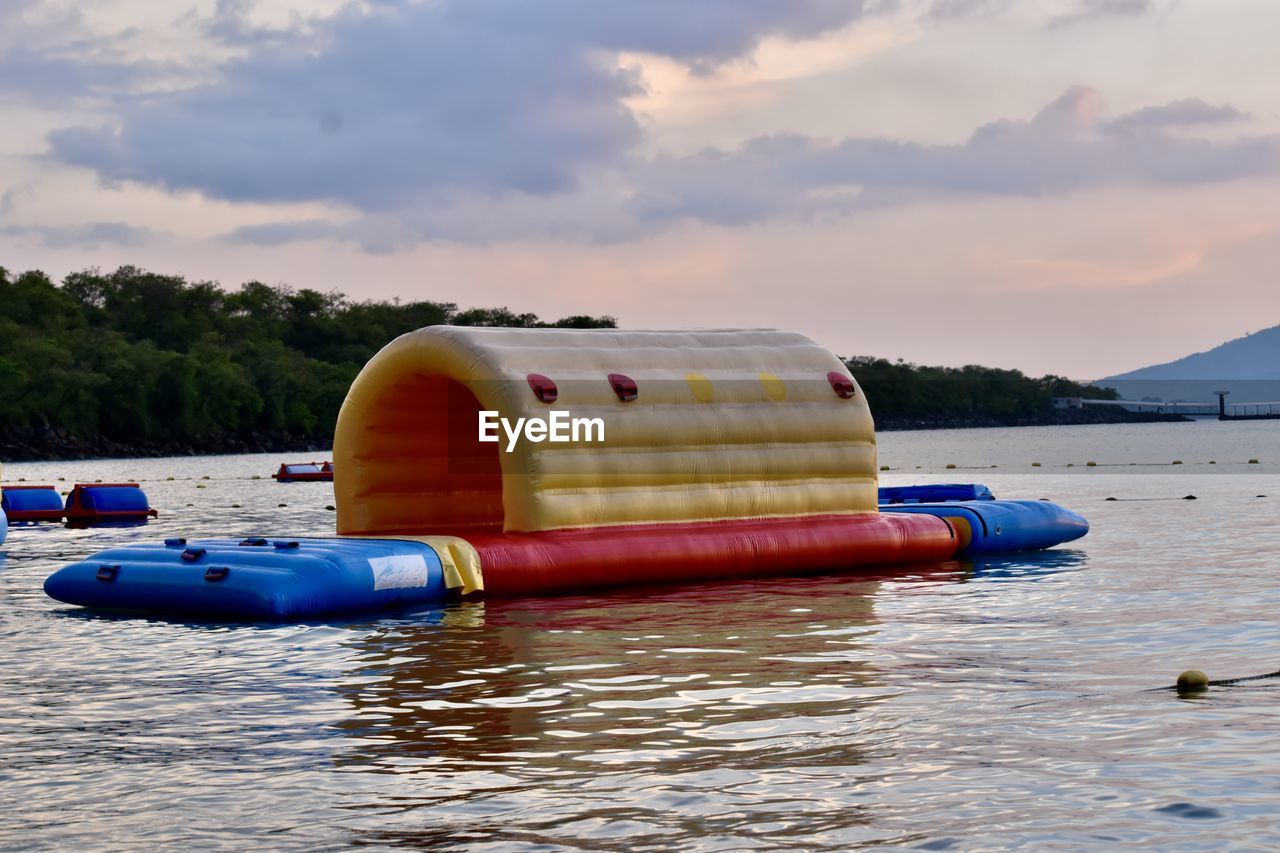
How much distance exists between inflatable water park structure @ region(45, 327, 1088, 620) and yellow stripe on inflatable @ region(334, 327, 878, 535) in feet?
0.07

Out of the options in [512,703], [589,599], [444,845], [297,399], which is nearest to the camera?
[444,845]

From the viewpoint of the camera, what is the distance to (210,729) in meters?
8.70

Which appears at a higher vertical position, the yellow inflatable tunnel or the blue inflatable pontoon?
the yellow inflatable tunnel

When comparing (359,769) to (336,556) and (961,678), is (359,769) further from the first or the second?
(336,556)

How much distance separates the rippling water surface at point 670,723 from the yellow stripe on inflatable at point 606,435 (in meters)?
1.42

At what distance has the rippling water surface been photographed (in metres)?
6.57

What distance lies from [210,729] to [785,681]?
346 cm

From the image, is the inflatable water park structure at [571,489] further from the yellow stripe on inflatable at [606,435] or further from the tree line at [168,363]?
the tree line at [168,363]

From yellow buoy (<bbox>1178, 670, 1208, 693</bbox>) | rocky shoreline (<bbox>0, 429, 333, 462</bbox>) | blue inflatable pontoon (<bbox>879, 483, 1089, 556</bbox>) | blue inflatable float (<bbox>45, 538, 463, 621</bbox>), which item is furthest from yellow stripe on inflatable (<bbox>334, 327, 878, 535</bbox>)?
rocky shoreline (<bbox>0, 429, 333, 462</bbox>)

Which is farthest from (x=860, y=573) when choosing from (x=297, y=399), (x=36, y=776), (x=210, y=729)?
(x=297, y=399)

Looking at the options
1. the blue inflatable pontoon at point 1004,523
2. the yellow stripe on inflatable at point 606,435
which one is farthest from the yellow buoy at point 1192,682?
the blue inflatable pontoon at point 1004,523

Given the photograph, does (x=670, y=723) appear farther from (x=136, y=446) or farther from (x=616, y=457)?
(x=136, y=446)

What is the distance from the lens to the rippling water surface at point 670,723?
6.57m

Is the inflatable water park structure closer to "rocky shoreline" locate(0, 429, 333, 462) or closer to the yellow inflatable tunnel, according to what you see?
the yellow inflatable tunnel
